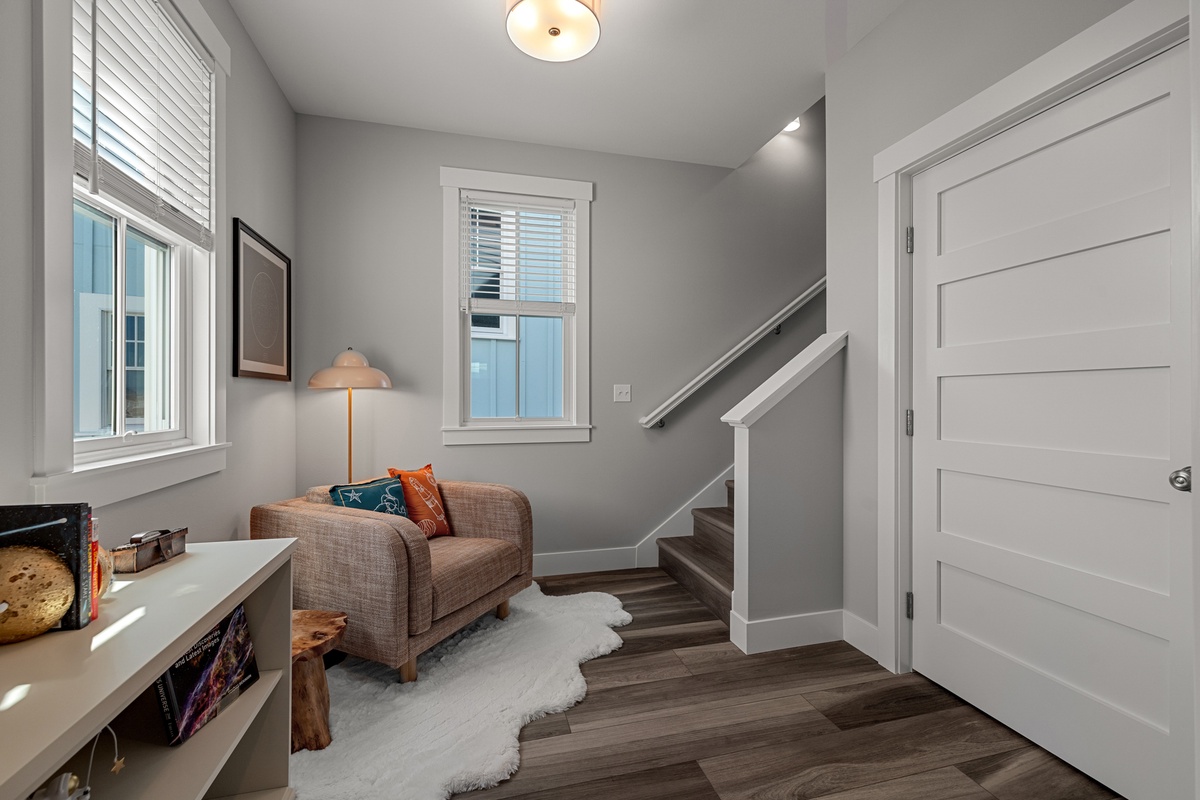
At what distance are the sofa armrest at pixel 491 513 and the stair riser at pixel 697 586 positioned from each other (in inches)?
34.0

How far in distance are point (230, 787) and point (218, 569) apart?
0.55m

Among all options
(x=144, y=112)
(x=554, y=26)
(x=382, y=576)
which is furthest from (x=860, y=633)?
(x=144, y=112)

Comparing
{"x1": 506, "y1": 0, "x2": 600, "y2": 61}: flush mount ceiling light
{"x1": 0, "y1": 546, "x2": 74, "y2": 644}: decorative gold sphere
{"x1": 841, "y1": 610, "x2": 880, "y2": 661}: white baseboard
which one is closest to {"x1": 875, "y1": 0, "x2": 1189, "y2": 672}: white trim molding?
{"x1": 841, "y1": 610, "x2": 880, "y2": 661}: white baseboard

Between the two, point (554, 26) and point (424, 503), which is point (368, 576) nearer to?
point (424, 503)

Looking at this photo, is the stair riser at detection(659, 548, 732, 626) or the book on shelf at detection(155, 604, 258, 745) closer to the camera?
the book on shelf at detection(155, 604, 258, 745)

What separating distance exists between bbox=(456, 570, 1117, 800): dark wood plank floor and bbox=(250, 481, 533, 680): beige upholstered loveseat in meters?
0.54

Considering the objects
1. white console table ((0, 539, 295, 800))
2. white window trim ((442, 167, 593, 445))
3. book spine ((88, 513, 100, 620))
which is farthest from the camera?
white window trim ((442, 167, 593, 445))

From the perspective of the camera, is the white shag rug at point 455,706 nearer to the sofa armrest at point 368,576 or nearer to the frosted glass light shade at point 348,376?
the sofa armrest at point 368,576

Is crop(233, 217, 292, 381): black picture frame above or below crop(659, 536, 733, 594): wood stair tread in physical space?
above

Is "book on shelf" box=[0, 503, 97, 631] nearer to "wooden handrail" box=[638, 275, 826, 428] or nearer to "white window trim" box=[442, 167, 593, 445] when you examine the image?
"white window trim" box=[442, 167, 593, 445]

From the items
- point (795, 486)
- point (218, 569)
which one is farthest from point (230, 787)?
point (795, 486)

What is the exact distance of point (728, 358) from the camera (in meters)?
3.58

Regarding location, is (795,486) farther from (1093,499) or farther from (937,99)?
(937,99)

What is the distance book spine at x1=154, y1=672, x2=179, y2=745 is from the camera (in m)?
1.04
